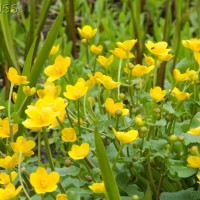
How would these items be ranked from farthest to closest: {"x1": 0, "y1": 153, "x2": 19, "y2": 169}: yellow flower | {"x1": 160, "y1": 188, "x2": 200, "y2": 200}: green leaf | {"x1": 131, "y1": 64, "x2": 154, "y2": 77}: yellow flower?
{"x1": 131, "y1": 64, "x2": 154, "y2": 77}: yellow flower, {"x1": 160, "y1": 188, "x2": 200, "y2": 200}: green leaf, {"x1": 0, "y1": 153, "x2": 19, "y2": 169}: yellow flower

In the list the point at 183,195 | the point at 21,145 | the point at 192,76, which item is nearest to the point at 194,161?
the point at 183,195

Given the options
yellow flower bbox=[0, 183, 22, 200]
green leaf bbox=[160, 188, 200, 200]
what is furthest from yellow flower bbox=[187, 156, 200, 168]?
yellow flower bbox=[0, 183, 22, 200]

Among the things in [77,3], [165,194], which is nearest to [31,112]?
[165,194]

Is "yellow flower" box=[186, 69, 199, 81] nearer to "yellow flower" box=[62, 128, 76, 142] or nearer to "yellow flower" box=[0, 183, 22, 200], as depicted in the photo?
"yellow flower" box=[62, 128, 76, 142]

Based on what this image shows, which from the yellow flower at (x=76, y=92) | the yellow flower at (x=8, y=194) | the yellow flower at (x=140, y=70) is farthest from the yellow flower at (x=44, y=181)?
the yellow flower at (x=140, y=70)

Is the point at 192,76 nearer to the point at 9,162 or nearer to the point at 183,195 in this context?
the point at 183,195

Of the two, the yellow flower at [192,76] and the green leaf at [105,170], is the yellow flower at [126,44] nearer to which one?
the yellow flower at [192,76]
